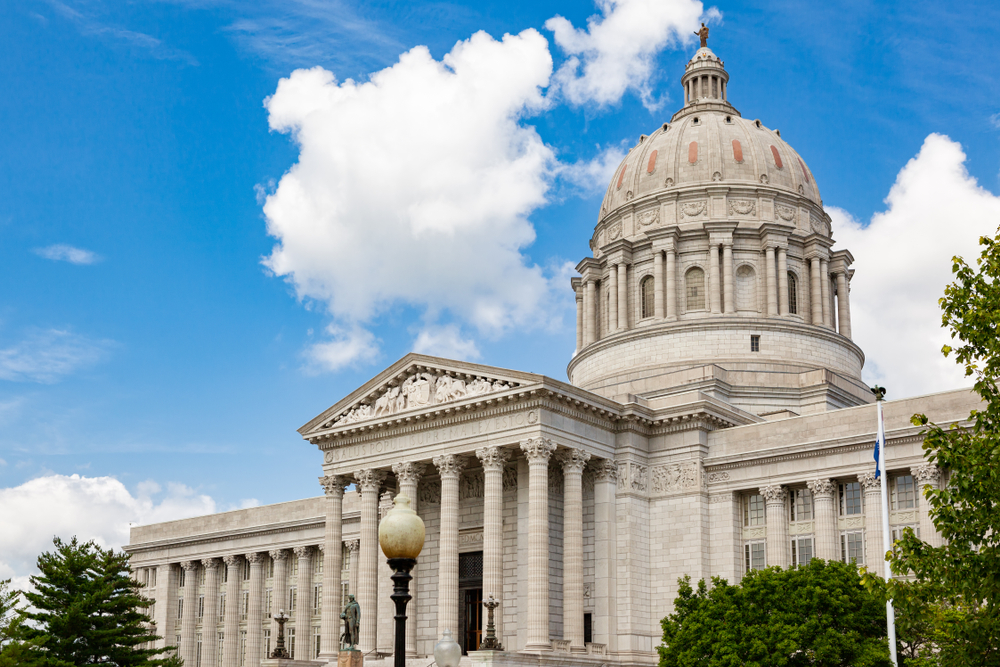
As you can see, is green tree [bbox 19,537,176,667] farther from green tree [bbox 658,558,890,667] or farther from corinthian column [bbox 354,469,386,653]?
green tree [bbox 658,558,890,667]

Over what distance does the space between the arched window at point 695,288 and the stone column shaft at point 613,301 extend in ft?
14.0

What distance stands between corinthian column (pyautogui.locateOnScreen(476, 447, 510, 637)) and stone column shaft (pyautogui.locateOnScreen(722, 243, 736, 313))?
20.7 meters

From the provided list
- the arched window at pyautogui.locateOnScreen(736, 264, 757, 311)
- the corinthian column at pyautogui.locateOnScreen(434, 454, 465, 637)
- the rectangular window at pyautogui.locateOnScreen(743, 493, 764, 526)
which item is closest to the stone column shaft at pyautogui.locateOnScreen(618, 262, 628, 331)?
the arched window at pyautogui.locateOnScreen(736, 264, 757, 311)

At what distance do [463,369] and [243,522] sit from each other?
96.4ft

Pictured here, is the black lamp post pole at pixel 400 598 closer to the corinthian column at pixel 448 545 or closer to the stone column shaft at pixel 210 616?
the corinthian column at pixel 448 545

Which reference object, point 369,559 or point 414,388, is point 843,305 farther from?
point 369,559

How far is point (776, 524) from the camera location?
167 feet

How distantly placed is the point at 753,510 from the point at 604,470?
23.0 feet

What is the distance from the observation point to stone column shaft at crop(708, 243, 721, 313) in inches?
2621

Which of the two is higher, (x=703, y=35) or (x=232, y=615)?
(x=703, y=35)

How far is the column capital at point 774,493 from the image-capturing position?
51.1 meters

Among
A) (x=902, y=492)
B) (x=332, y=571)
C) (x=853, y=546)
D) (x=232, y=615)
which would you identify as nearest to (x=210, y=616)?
(x=232, y=615)

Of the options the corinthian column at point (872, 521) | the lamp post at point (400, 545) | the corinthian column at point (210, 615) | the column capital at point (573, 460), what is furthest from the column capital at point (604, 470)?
the lamp post at point (400, 545)

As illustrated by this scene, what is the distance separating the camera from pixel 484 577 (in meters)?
49.2
